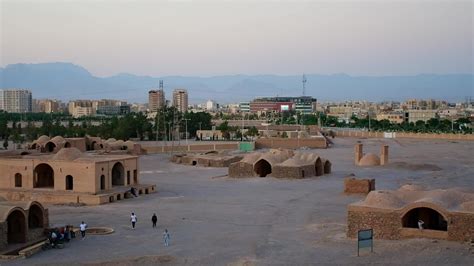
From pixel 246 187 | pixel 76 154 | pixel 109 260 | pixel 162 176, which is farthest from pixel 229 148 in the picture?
pixel 109 260

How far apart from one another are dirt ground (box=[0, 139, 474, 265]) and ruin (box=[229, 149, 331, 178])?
37.6 inches

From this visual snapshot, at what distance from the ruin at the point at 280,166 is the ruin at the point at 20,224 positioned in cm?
2169

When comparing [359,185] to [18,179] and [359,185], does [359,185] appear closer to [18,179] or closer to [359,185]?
[359,185]

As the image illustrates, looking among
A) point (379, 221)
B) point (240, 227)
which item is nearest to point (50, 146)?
point (240, 227)

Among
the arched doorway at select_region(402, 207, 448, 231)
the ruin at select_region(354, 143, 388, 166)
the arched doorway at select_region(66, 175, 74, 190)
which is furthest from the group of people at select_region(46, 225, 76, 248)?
the ruin at select_region(354, 143, 388, 166)

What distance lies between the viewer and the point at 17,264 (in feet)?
63.0

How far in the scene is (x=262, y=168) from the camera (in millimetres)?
44688

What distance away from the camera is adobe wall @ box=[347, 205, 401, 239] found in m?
21.8

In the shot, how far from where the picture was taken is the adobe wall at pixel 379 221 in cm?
2184

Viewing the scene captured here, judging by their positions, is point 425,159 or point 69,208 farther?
point 425,159

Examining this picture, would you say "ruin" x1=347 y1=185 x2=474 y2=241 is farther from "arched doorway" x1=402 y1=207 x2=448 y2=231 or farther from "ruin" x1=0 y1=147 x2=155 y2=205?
"ruin" x1=0 y1=147 x2=155 y2=205

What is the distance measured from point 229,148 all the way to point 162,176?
2758 cm

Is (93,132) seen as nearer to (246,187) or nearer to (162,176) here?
(162,176)

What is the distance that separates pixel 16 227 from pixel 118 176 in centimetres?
1347
